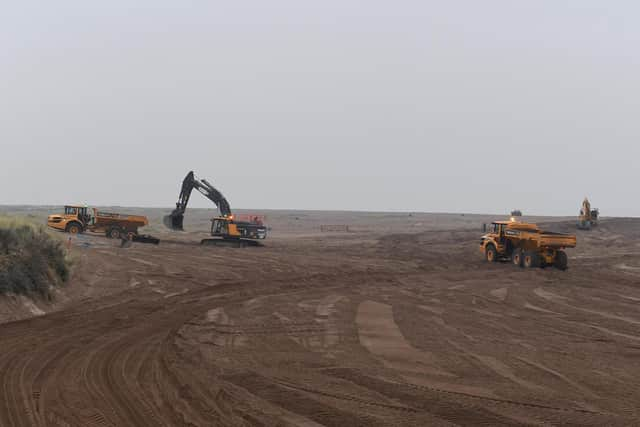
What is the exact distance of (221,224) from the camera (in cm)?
4309

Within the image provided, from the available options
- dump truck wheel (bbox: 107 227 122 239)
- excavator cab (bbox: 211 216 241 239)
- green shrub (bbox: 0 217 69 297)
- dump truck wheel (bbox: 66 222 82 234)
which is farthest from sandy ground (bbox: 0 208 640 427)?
dump truck wheel (bbox: 66 222 82 234)

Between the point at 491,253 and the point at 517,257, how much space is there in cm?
251

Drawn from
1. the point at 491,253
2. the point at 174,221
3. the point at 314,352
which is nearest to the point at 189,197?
the point at 174,221

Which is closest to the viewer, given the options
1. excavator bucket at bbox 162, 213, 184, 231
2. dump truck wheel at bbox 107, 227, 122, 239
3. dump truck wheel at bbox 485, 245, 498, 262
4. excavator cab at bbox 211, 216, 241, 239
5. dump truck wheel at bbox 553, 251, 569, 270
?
dump truck wheel at bbox 553, 251, 569, 270

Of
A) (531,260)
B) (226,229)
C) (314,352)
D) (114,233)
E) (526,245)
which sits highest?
(226,229)

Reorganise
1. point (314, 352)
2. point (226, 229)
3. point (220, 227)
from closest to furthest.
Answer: point (314, 352), point (226, 229), point (220, 227)

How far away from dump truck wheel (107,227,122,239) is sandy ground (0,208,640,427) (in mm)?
19702

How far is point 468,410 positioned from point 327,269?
21.9m

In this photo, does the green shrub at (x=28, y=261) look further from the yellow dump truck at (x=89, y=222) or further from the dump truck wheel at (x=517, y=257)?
the dump truck wheel at (x=517, y=257)

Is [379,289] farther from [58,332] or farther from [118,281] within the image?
[58,332]

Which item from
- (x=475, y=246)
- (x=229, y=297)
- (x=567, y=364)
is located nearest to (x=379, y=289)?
(x=229, y=297)

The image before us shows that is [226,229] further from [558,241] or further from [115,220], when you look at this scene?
[558,241]

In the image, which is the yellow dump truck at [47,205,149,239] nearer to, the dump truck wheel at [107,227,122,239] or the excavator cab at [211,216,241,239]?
the dump truck wheel at [107,227,122,239]

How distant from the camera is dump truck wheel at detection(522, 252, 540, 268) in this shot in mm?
32278
